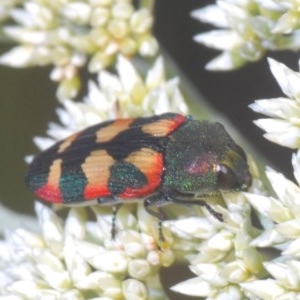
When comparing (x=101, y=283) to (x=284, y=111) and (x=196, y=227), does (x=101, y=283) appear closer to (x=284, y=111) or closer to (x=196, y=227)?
(x=196, y=227)

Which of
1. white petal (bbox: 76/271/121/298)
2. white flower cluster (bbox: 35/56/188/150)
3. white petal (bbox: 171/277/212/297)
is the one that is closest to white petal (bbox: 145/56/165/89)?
white flower cluster (bbox: 35/56/188/150)

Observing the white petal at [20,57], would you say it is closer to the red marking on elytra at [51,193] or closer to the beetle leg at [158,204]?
the red marking on elytra at [51,193]

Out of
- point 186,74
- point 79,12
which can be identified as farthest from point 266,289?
point 186,74

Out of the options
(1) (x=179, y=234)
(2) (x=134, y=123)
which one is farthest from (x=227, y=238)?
(2) (x=134, y=123)

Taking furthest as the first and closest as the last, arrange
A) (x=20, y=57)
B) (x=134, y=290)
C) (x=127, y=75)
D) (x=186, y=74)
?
(x=186, y=74), (x=20, y=57), (x=127, y=75), (x=134, y=290)

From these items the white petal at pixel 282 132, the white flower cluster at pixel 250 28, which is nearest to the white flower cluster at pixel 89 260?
the white petal at pixel 282 132

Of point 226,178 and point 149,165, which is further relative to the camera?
point 149,165
